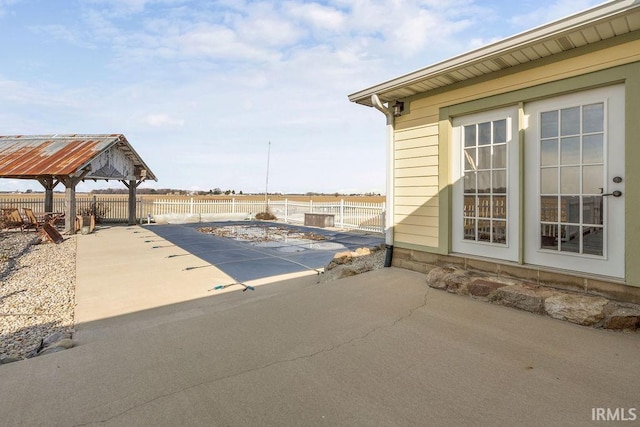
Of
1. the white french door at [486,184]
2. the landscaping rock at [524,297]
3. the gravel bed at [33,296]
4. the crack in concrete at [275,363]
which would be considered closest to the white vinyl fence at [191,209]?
the gravel bed at [33,296]

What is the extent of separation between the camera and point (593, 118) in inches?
135

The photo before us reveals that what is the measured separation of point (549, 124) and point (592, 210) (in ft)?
3.47

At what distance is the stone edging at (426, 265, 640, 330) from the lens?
2951mm

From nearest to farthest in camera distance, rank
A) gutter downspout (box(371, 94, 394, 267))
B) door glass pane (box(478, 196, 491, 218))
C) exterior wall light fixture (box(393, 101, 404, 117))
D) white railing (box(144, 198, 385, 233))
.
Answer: door glass pane (box(478, 196, 491, 218)) → exterior wall light fixture (box(393, 101, 404, 117)) → gutter downspout (box(371, 94, 394, 267)) → white railing (box(144, 198, 385, 233))

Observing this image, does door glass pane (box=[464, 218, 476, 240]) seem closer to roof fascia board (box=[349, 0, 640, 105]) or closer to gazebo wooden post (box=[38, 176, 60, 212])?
roof fascia board (box=[349, 0, 640, 105])

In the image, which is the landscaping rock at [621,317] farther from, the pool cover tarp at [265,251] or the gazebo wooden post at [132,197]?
the gazebo wooden post at [132,197]

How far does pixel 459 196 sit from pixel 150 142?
2324cm

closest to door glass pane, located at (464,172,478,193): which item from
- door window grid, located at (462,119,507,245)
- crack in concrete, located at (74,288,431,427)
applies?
door window grid, located at (462,119,507,245)

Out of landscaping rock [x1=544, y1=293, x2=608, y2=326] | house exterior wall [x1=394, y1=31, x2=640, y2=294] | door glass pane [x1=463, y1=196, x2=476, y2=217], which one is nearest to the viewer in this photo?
landscaping rock [x1=544, y1=293, x2=608, y2=326]

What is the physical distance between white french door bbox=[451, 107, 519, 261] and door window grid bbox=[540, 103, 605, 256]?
1.02 ft

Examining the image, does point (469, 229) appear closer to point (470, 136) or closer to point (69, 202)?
point (470, 136)

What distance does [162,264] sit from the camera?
7195mm

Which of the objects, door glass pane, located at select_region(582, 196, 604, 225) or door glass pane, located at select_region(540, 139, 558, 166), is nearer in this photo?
door glass pane, located at select_region(582, 196, 604, 225)

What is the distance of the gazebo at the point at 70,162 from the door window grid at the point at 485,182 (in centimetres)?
1350
